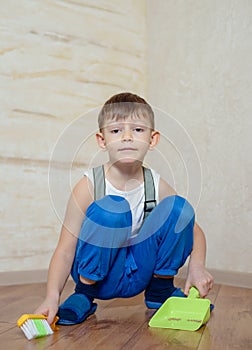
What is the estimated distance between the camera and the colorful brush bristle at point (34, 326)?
0.81m

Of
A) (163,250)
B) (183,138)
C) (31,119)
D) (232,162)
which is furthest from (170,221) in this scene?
(31,119)

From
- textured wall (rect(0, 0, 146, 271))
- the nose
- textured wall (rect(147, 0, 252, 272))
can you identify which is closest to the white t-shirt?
the nose

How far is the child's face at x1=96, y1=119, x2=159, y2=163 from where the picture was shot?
962mm

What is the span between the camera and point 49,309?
34.4 inches

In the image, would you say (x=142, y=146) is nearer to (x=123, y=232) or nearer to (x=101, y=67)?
(x=123, y=232)

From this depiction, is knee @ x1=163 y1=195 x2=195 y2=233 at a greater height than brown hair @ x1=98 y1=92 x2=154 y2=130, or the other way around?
brown hair @ x1=98 y1=92 x2=154 y2=130

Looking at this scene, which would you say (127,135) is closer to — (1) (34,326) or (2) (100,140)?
(2) (100,140)

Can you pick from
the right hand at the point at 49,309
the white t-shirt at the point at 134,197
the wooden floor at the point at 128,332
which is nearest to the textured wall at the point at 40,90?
the wooden floor at the point at 128,332

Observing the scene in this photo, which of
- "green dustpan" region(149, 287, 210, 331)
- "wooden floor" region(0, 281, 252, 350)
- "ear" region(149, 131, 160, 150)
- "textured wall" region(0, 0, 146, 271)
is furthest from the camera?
"textured wall" region(0, 0, 146, 271)

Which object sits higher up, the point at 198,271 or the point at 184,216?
the point at 184,216

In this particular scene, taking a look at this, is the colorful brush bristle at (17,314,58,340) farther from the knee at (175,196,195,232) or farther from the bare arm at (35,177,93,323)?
the knee at (175,196,195,232)

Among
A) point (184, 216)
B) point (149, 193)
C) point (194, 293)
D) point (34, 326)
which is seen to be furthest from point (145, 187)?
point (34, 326)

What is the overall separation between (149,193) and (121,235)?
0.16m

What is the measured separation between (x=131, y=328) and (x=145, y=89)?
97 cm
